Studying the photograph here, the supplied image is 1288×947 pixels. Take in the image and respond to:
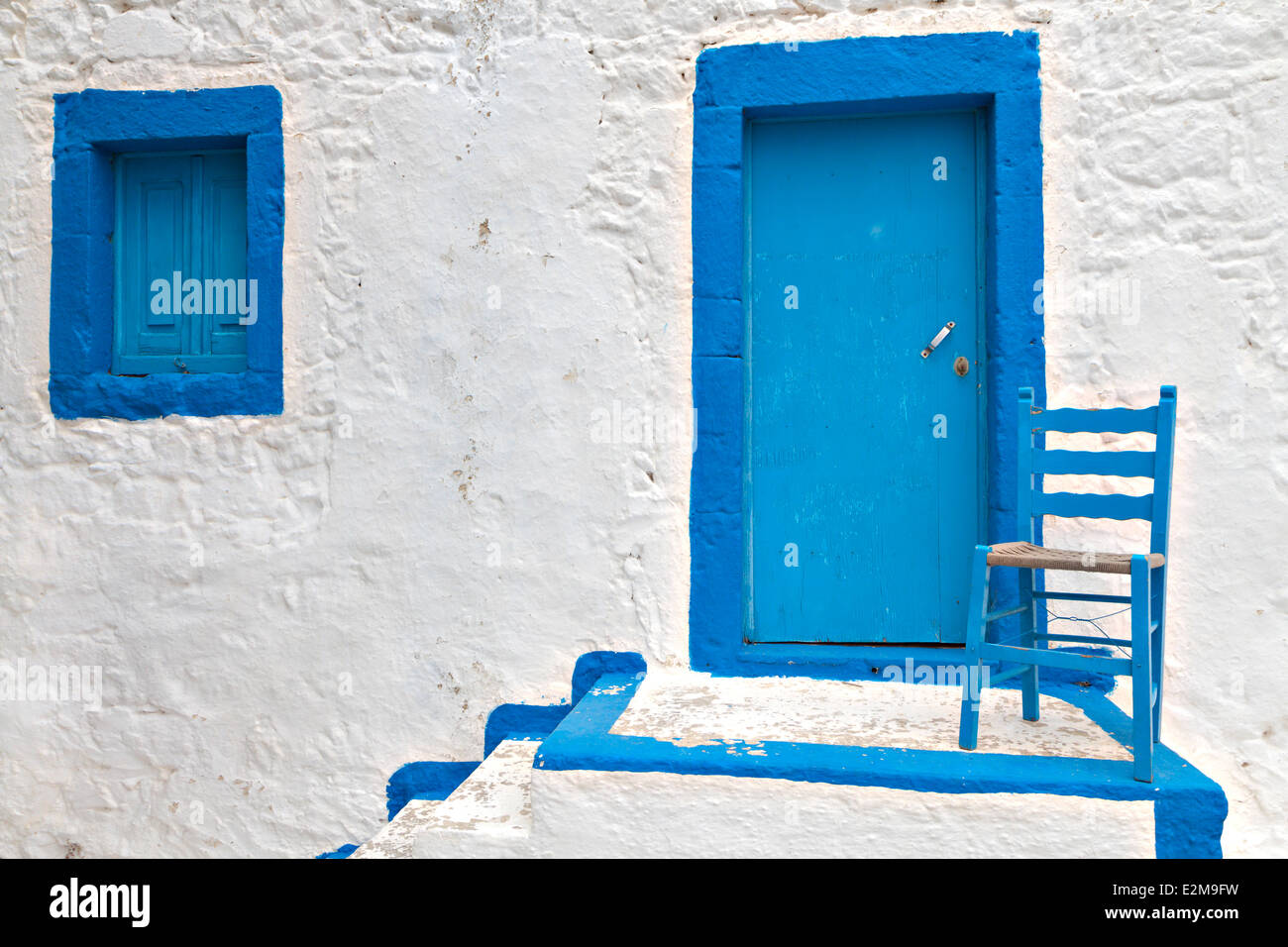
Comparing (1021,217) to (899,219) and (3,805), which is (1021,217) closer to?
(899,219)

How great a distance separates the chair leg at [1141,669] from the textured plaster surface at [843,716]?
0.16 meters

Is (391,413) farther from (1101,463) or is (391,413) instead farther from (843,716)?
(1101,463)

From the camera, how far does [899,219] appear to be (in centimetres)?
310

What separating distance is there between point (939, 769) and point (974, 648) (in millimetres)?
295

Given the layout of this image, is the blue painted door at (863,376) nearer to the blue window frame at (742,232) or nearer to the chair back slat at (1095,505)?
the blue window frame at (742,232)

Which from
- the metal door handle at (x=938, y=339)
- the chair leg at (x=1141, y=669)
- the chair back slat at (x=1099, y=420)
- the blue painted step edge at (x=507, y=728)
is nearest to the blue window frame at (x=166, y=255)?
the blue painted step edge at (x=507, y=728)

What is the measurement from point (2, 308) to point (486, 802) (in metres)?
2.65

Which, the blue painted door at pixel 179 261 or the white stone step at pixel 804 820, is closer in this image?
the white stone step at pixel 804 820

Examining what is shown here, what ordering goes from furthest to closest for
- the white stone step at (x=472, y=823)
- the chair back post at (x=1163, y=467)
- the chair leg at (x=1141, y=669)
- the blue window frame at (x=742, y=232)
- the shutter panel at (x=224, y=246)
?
the shutter panel at (x=224, y=246) < the blue window frame at (x=742, y=232) < the white stone step at (x=472, y=823) < the chair back post at (x=1163, y=467) < the chair leg at (x=1141, y=669)

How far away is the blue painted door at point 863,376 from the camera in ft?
10.1

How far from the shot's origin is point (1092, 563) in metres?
2.08

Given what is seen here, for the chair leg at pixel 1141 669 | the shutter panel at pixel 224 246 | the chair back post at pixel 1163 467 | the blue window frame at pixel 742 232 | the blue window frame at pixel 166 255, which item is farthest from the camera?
the shutter panel at pixel 224 246

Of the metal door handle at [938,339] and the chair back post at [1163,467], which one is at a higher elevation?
the metal door handle at [938,339]

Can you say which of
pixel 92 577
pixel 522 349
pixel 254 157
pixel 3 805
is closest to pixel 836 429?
pixel 522 349
